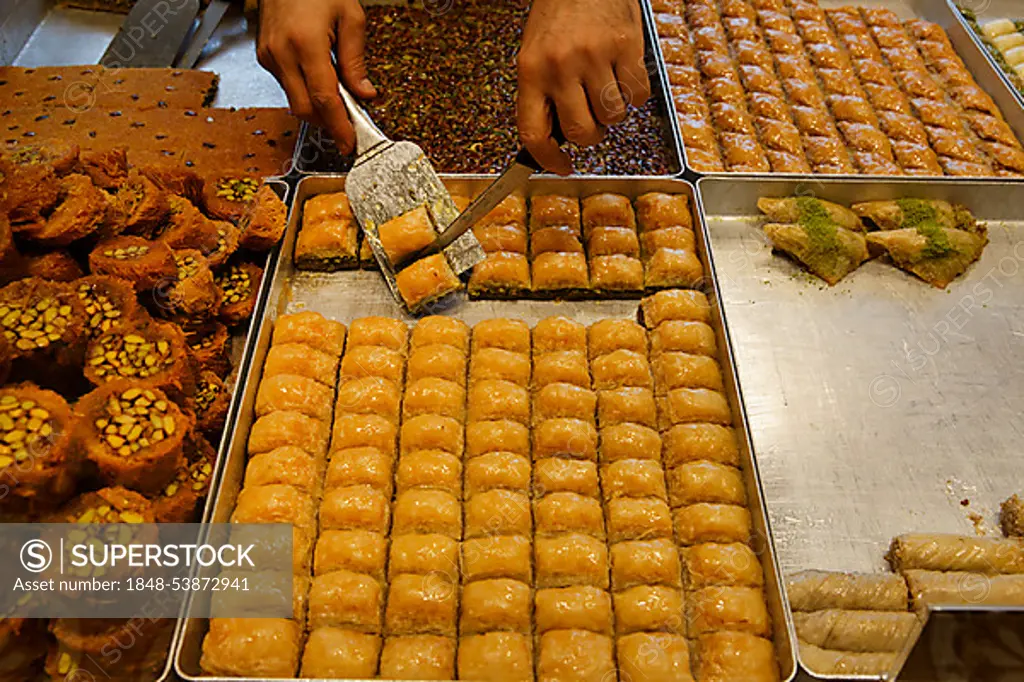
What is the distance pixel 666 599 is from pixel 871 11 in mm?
5303

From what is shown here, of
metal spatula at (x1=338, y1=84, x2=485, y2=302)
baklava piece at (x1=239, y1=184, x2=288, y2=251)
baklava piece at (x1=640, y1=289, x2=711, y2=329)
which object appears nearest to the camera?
baklava piece at (x1=239, y1=184, x2=288, y2=251)

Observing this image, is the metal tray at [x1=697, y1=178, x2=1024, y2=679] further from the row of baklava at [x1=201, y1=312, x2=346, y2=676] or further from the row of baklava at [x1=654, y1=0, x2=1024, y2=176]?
the row of baklava at [x1=201, y1=312, x2=346, y2=676]

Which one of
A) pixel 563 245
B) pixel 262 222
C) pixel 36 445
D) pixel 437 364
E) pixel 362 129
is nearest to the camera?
pixel 36 445

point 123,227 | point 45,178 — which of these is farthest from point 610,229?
point 45,178

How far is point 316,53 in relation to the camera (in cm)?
341

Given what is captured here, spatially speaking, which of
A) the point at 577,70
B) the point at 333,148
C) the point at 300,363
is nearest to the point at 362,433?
the point at 300,363

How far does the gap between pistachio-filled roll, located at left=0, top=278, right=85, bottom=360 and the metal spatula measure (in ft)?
4.96

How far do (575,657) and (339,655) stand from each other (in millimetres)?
878

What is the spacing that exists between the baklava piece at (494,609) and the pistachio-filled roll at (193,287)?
1736mm

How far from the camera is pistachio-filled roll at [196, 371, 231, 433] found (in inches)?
126

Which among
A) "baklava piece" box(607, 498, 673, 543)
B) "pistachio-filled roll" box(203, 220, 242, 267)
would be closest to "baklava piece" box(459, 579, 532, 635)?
"baklava piece" box(607, 498, 673, 543)

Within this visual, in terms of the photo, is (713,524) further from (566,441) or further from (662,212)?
(662,212)

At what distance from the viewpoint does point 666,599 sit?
2859 mm

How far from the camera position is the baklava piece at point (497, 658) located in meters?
2.68
